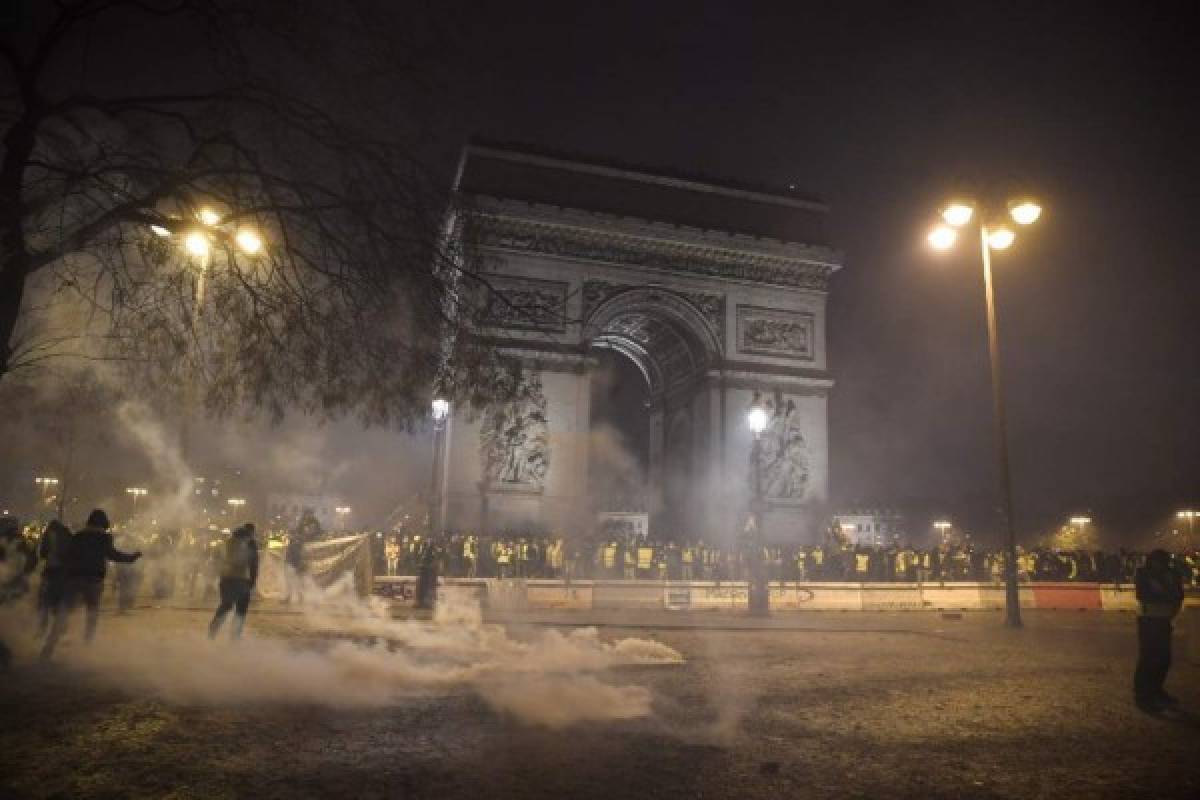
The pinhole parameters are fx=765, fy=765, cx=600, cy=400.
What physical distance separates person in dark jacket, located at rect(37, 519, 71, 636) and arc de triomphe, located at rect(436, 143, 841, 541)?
1655cm

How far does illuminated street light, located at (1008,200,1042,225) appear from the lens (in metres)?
13.4

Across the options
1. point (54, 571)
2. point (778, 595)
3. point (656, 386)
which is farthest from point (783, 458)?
point (54, 571)

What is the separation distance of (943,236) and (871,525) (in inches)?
1578

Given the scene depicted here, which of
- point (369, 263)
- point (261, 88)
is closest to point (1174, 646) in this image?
point (369, 263)

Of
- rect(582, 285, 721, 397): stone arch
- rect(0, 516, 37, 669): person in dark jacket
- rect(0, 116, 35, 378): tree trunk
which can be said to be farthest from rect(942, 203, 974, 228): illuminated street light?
rect(0, 516, 37, 669): person in dark jacket

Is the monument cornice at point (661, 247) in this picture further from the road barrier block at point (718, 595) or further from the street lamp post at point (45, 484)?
the street lamp post at point (45, 484)

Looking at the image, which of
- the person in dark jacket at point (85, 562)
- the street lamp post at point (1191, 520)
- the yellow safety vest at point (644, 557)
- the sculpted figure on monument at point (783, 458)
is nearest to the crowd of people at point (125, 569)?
the person in dark jacket at point (85, 562)

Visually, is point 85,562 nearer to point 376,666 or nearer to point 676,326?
point 376,666

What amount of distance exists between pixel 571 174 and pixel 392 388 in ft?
82.7

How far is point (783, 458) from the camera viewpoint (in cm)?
2933

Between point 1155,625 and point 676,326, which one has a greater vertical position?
point 676,326

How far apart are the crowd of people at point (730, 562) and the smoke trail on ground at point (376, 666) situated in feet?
31.5

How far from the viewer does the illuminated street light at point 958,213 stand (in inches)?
559

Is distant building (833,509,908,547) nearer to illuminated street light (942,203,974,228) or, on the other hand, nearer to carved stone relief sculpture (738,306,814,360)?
carved stone relief sculpture (738,306,814,360)
